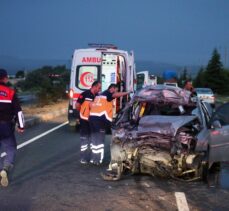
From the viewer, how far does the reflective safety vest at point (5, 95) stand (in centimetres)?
795

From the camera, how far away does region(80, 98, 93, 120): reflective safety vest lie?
33.5ft

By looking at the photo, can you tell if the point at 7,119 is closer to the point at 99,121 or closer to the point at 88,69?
the point at 99,121

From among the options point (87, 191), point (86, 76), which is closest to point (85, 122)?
point (87, 191)

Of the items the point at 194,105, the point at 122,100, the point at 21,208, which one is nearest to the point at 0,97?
the point at 21,208

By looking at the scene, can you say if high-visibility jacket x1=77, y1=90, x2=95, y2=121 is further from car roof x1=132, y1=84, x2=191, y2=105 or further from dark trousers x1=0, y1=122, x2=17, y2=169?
dark trousers x1=0, y1=122, x2=17, y2=169

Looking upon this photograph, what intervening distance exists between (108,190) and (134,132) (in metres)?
1.41

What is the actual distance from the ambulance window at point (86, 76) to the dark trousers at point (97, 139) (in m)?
6.19

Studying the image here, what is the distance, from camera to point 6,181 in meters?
7.66

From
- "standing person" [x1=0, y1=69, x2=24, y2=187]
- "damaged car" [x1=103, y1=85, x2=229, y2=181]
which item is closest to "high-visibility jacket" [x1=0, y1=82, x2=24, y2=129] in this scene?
"standing person" [x1=0, y1=69, x2=24, y2=187]

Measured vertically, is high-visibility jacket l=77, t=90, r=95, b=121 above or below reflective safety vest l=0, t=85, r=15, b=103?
below

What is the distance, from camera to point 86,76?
16.2m

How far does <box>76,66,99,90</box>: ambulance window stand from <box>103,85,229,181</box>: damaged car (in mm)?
6994

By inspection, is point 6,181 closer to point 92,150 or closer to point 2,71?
point 2,71

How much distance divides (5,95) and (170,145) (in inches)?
111
